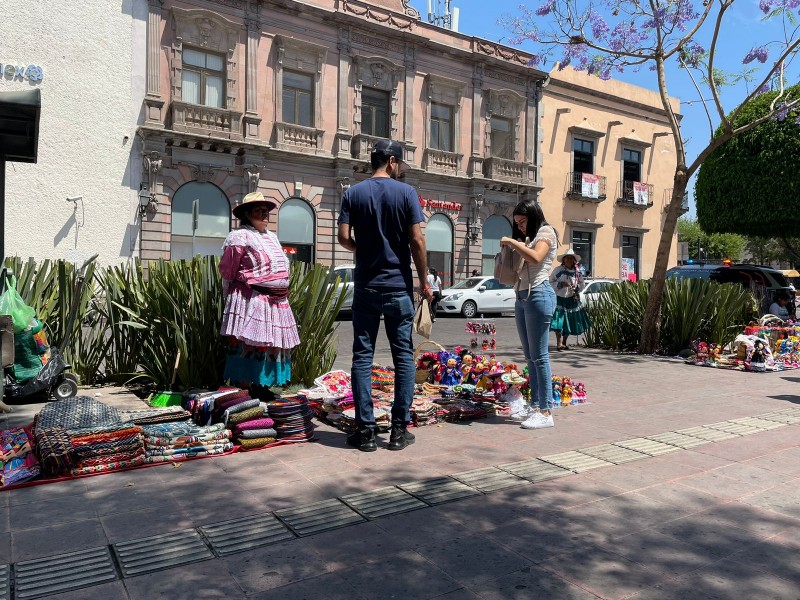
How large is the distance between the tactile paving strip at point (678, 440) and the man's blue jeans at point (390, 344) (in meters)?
1.80

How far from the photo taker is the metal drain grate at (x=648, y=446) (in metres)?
4.29

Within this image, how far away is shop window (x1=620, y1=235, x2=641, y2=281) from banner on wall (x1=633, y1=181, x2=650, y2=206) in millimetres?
1705

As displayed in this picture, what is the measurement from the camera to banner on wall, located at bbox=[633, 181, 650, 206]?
31625 mm

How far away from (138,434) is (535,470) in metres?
2.30

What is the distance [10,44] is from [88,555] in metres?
19.1

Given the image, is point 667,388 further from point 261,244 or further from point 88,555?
point 88,555

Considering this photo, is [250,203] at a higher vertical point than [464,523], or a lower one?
higher

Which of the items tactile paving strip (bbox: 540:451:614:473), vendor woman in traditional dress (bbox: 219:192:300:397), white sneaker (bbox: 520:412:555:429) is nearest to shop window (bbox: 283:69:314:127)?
vendor woman in traditional dress (bbox: 219:192:300:397)

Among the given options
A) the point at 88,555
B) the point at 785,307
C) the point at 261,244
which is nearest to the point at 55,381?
the point at 261,244

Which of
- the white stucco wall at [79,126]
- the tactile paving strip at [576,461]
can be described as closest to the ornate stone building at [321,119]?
the white stucco wall at [79,126]

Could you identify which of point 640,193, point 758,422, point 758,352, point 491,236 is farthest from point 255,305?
point 640,193

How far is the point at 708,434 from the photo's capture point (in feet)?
15.7

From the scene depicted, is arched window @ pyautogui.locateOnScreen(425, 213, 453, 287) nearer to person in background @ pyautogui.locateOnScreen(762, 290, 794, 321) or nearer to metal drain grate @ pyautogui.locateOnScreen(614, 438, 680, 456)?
person in background @ pyautogui.locateOnScreen(762, 290, 794, 321)

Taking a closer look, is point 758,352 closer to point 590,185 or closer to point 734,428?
point 734,428
